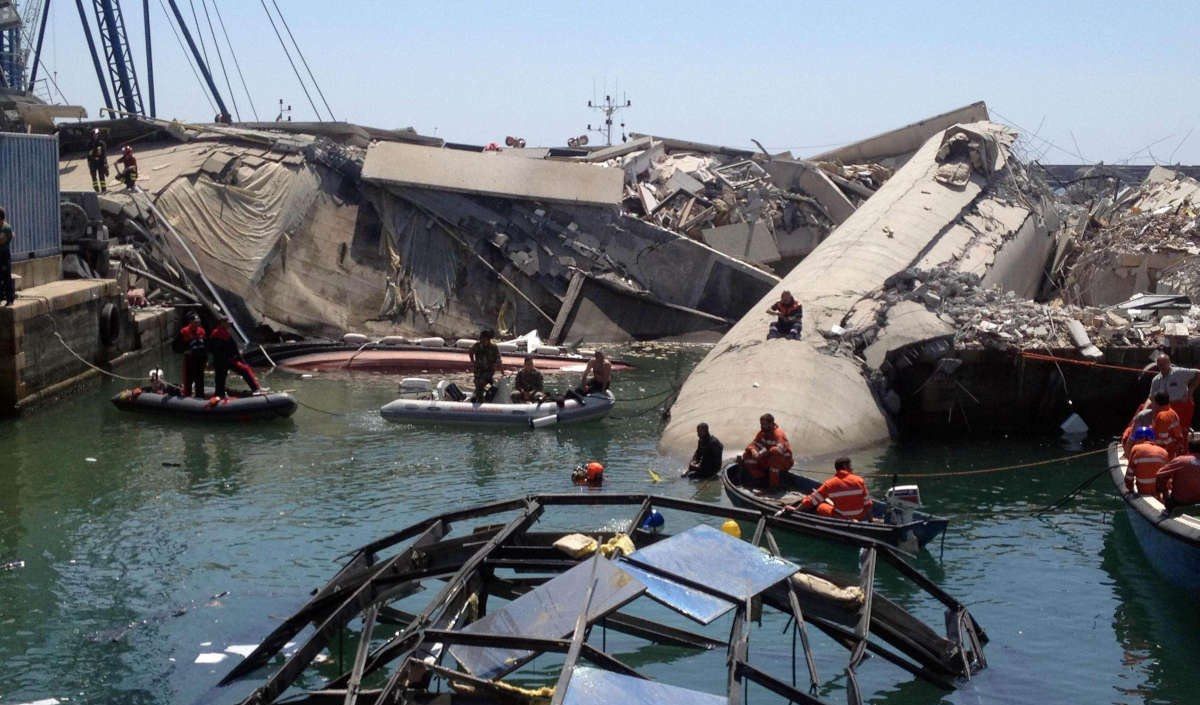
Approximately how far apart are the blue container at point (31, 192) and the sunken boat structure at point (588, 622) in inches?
597

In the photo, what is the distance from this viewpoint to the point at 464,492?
18531 millimetres

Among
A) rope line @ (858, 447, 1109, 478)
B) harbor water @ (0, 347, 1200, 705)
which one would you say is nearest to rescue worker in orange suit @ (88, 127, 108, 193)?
harbor water @ (0, 347, 1200, 705)

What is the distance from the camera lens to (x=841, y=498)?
48.4ft

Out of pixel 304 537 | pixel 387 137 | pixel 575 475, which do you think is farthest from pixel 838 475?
pixel 387 137

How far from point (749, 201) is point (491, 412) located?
16.8 m

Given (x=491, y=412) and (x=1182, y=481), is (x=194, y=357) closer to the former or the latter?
(x=491, y=412)

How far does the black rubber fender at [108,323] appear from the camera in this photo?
88.3 ft

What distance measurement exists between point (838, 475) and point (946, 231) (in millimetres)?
16388

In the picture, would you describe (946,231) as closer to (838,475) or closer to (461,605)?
(838,475)

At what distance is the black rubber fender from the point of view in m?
26.9

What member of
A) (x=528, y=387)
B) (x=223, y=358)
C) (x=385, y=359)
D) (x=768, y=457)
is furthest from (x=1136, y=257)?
(x=223, y=358)

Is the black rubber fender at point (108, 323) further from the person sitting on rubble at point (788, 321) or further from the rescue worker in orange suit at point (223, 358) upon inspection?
the person sitting on rubble at point (788, 321)

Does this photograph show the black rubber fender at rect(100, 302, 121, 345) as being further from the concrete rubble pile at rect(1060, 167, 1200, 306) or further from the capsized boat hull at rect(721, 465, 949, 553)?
the concrete rubble pile at rect(1060, 167, 1200, 306)

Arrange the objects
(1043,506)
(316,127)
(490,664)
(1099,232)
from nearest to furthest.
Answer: (490,664) → (1043,506) → (1099,232) → (316,127)
